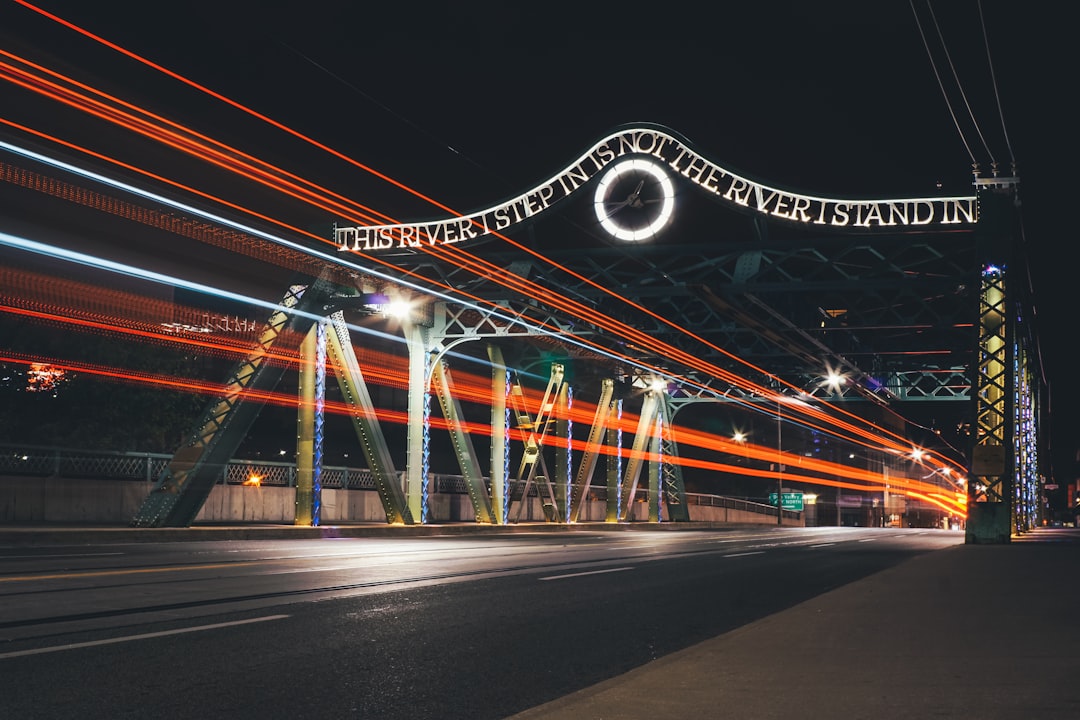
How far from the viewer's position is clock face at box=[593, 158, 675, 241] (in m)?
29.0

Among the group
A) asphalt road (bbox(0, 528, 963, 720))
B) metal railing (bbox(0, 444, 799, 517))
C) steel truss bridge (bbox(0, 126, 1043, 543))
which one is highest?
steel truss bridge (bbox(0, 126, 1043, 543))

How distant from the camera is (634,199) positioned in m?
28.9

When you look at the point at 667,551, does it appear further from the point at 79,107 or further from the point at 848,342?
the point at 848,342

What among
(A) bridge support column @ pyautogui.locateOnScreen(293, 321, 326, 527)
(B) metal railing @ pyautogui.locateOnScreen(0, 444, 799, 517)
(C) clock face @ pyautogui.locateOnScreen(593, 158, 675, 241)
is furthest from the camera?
(C) clock face @ pyautogui.locateOnScreen(593, 158, 675, 241)

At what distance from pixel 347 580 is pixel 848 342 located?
31145 mm

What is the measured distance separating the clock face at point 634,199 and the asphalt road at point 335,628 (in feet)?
44.6

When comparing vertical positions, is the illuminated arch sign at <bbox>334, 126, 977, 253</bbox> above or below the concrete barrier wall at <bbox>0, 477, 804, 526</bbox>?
above

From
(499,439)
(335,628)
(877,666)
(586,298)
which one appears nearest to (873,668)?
(877,666)

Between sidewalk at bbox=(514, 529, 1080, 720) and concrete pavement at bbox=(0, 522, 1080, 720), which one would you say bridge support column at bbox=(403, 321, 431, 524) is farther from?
sidewalk at bbox=(514, 529, 1080, 720)

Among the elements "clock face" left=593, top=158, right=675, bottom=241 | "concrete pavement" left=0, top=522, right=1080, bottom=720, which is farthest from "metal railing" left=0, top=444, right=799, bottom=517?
"concrete pavement" left=0, top=522, right=1080, bottom=720

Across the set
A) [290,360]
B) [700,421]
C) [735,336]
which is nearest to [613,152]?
[290,360]

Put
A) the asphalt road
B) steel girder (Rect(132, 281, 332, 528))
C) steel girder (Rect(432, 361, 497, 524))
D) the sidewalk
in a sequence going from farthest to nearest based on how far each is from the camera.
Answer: steel girder (Rect(432, 361, 497, 524)) → steel girder (Rect(132, 281, 332, 528)) → the asphalt road → the sidewalk

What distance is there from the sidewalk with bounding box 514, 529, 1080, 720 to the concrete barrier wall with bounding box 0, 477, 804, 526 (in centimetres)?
2171

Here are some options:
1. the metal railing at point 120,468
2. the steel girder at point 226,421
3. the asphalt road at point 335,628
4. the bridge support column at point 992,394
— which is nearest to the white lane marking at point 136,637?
the asphalt road at point 335,628
